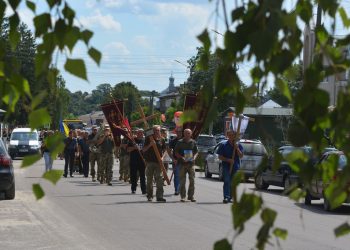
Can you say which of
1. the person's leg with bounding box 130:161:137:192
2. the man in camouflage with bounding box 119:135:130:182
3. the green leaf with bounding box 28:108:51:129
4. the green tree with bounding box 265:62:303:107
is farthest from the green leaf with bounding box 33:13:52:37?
the man in camouflage with bounding box 119:135:130:182

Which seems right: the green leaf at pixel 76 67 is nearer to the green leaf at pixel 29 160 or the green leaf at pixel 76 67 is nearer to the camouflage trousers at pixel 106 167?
the green leaf at pixel 29 160

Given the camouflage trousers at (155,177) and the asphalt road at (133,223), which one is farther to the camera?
the camouflage trousers at (155,177)

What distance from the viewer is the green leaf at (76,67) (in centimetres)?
282

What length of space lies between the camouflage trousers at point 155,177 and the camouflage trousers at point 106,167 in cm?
685

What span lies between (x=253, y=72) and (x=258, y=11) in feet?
0.75

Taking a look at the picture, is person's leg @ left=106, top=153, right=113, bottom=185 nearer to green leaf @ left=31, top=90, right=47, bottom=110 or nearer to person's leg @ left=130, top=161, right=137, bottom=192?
person's leg @ left=130, top=161, right=137, bottom=192

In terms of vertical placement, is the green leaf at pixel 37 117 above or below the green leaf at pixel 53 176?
above

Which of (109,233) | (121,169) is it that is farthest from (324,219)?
(121,169)

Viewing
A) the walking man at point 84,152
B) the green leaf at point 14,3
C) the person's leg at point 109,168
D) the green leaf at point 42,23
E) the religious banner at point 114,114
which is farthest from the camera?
the walking man at point 84,152

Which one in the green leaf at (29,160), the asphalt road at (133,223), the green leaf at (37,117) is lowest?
the asphalt road at (133,223)

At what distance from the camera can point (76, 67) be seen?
283 cm

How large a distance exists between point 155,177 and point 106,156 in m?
7.45

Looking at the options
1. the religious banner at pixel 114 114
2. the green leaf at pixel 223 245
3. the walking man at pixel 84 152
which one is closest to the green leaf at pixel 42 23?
the green leaf at pixel 223 245

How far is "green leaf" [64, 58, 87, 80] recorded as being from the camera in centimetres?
282
